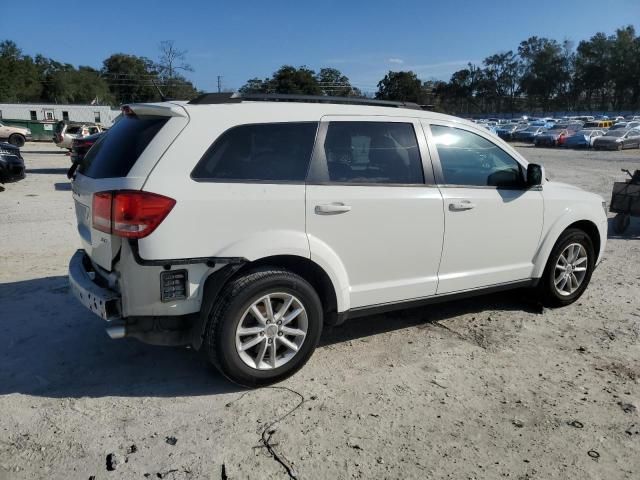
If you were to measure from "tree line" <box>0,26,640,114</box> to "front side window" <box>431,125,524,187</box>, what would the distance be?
174 ft

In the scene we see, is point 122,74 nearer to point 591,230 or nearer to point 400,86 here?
point 400,86

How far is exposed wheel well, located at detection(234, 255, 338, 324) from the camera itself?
3.47 m

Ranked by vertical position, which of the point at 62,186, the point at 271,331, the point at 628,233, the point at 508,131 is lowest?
the point at 628,233

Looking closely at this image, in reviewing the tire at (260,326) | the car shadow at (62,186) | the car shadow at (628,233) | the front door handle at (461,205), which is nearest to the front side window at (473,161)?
the front door handle at (461,205)

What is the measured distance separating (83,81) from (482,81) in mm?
95636

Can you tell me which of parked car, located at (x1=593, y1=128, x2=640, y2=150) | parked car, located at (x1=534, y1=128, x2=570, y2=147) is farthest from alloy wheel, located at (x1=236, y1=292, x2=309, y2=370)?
parked car, located at (x1=534, y1=128, x2=570, y2=147)

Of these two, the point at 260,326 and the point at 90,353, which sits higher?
the point at 260,326

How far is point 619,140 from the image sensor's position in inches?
1485

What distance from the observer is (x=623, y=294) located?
18.7 ft

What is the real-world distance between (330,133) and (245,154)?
2.24 feet

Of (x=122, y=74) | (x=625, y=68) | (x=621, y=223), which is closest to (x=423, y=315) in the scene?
(x=621, y=223)

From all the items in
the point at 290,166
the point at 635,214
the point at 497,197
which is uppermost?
the point at 290,166

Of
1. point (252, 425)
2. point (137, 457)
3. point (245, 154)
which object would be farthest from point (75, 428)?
point (245, 154)

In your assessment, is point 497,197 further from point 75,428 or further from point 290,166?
point 75,428
